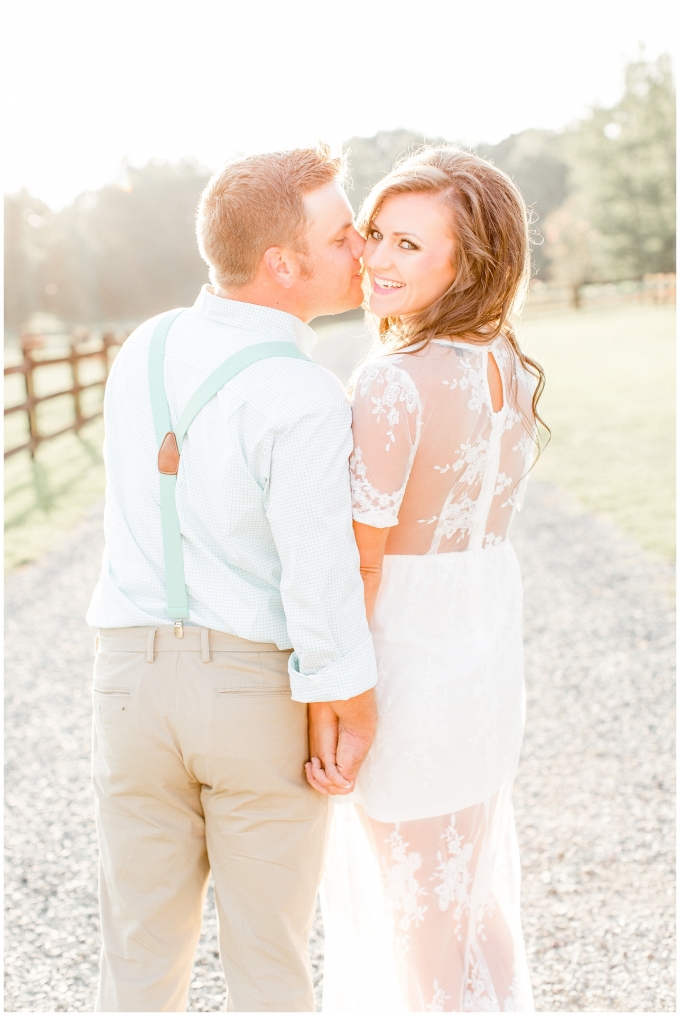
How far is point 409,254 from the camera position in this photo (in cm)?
205

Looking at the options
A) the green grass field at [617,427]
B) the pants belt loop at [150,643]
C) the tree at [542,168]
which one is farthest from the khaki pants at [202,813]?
the tree at [542,168]

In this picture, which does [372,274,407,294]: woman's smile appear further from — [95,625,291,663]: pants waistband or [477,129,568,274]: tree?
[477,129,568,274]: tree

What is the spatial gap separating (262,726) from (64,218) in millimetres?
59262

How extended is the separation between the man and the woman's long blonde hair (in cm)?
21

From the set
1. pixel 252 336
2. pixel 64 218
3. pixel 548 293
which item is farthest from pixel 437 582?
pixel 64 218

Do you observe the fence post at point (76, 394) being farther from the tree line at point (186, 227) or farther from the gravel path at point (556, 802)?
the tree line at point (186, 227)

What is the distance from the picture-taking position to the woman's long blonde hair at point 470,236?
2.00 meters

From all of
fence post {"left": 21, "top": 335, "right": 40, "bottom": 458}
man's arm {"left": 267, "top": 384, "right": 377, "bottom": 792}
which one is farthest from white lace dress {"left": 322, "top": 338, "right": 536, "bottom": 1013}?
fence post {"left": 21, "top": 335, "right": 40, "bottom": 458}

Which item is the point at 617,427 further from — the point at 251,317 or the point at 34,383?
the point at 251,317

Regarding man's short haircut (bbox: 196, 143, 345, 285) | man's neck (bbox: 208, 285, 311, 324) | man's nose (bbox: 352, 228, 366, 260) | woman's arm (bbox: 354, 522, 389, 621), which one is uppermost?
man's short haircut (bbox: 196, 143, 345, 285)

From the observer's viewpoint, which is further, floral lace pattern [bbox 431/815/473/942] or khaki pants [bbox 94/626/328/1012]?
floral lace pattern [bbox 431/815/473/942]

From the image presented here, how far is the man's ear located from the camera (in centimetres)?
187

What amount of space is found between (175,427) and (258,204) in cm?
51

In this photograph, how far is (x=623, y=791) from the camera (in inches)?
145
